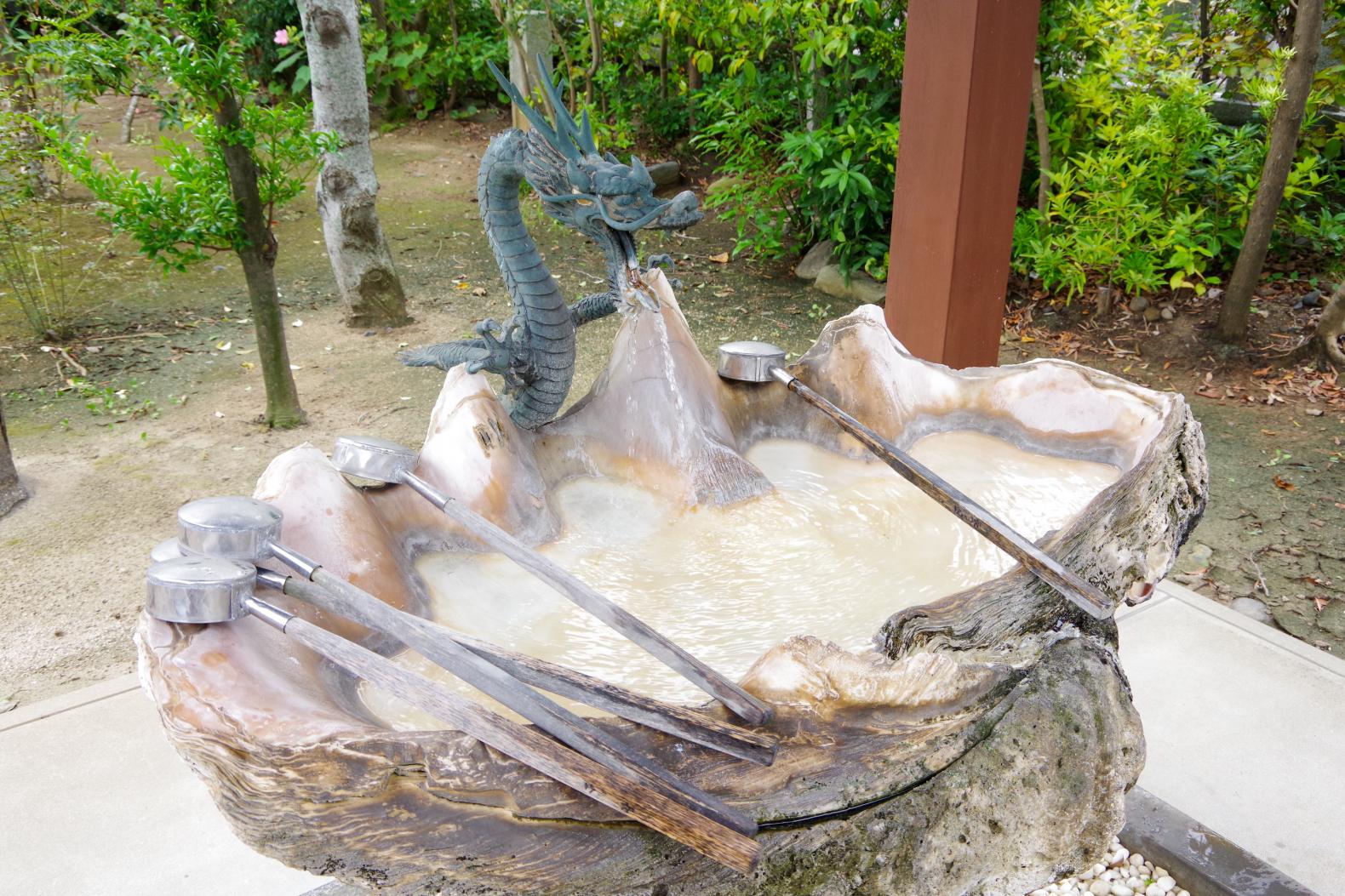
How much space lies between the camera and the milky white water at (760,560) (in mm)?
1600

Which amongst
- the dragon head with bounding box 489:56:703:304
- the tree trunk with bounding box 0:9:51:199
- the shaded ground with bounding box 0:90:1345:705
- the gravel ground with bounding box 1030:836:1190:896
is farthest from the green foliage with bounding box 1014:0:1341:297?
the tree trunk with bounding box 0:9:51:199

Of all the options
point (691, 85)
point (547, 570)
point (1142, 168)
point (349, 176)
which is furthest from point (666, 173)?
point (547, 570)

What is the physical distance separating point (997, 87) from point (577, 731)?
8.28 ft

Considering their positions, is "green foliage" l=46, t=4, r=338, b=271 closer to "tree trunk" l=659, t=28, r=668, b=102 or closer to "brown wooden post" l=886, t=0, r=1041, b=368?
"brown wooden post" l=886, t=0, r=1041, b=368

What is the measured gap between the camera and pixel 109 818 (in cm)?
207

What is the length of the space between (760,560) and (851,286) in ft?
12.7

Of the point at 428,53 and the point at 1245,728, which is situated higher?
the point at 428,53

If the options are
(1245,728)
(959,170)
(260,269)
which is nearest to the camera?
(1245,728)

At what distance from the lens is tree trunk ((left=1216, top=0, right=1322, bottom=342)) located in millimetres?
3977

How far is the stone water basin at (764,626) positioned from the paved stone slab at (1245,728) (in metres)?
0.83

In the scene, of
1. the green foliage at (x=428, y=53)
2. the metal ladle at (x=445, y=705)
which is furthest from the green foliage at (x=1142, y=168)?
the green foliage at (x=428, y=53)

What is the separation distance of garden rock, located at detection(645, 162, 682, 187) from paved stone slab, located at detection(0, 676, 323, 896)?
5374 mm

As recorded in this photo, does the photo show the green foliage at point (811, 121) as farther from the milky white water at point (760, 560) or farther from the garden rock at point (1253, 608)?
the milky white water at point (760, 560)

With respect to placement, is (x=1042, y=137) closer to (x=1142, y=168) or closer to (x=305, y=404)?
(x=1142, y=168)
